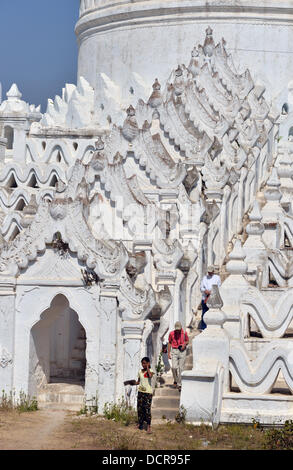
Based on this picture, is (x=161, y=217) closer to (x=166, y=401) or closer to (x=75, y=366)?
(x=75, y=366)

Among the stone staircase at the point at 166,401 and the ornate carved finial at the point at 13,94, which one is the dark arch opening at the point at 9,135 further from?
the stone staircase at the point at 166,401

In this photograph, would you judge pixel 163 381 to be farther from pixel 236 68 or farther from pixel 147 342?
pixel 236 68

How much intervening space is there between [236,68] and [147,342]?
60.6 feet

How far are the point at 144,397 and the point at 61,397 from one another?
2839 millimetres

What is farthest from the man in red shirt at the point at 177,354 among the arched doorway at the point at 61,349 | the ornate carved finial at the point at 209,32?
the ornate carved finial at the point at 209,32

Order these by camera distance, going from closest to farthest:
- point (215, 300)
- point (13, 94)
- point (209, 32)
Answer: point (215, 300) → point (13, 94) → point (209, 32)

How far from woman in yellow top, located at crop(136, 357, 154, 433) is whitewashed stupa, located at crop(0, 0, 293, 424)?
473 millimetres

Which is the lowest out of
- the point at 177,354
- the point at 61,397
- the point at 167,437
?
the point at 167,437

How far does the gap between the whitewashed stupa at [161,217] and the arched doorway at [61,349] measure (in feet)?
0.09

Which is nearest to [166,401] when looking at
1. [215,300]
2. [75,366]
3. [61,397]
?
[215,300]

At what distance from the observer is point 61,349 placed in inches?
830

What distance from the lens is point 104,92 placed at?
3638 cm

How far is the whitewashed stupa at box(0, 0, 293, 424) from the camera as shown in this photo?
17984mm
